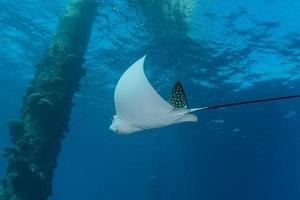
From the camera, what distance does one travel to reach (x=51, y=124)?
37.2 feet

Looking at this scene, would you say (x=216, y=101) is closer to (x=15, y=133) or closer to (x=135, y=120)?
(x=15, y=133)

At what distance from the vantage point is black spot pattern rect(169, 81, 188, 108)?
16.0 feet

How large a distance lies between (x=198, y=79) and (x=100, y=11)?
30.7ft

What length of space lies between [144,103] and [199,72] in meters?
18.4

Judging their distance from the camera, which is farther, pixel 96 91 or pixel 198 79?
pixel 96 91

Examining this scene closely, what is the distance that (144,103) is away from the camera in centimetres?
496

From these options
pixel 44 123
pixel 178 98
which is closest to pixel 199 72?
pixel 44 123

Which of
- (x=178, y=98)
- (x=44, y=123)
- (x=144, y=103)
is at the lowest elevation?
(x=144, y=103)

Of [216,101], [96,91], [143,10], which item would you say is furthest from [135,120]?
[96,91]

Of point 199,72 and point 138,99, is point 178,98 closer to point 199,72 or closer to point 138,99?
point 138,99

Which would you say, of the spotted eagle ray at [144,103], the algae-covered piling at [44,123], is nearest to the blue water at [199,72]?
the algae-covered piling at [44,123]

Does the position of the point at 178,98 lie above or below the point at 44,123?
below

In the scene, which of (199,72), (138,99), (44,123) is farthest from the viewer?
(199,72)

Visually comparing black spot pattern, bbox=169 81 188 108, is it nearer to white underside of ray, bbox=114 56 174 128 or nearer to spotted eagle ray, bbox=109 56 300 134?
spotted eagle ray, bbox=109 56 300 134
